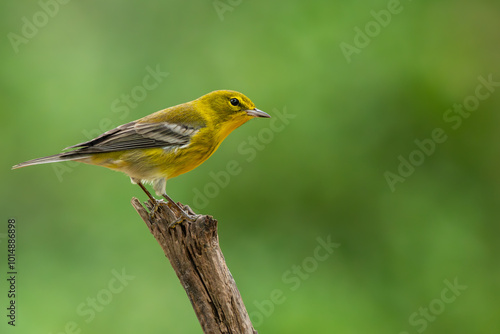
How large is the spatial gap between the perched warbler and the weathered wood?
1.46 feet

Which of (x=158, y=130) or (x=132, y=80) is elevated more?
(x=132, y=80)

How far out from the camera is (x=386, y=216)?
7785 mm

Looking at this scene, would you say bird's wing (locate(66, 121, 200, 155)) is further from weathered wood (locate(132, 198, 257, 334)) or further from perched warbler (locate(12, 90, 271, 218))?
weathered wood (locate(132, 198, 257, 334))

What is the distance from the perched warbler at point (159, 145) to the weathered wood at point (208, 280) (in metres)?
0.44

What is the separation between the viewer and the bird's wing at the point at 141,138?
5.07 metres

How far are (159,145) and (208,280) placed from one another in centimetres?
132

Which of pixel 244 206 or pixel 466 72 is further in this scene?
pixel 466 72

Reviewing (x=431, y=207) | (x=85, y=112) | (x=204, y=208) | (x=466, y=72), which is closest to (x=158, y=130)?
(x=204, y=208)

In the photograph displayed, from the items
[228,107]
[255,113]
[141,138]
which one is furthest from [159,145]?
[255,113]

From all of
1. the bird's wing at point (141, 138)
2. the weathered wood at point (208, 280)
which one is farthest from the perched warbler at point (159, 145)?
the weathered wood at point (208, 280)

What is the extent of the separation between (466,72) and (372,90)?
4.35ft

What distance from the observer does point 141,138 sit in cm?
521

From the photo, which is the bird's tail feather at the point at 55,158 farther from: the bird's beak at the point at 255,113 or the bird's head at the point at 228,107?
the bird's beak at the point at 255,113

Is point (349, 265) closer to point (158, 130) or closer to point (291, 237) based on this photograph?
point (291, 237)
